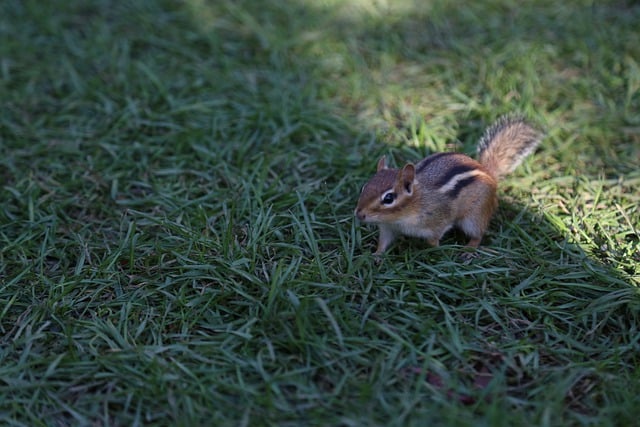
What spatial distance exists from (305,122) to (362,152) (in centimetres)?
45

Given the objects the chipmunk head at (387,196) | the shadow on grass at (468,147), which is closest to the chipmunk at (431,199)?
the chipmunk head at (387,196)

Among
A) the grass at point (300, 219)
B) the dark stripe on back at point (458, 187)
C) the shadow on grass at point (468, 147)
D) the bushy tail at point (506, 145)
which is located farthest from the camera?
the bushy tail at point (506, 145)

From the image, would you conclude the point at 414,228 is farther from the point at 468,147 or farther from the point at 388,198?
the point at 468,147

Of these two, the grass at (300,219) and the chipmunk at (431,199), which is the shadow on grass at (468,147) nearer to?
the grass at (300,219)

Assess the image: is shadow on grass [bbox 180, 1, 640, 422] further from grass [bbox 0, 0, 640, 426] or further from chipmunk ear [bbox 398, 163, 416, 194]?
chipmunk ear [bbox 398, 163, 416, 194]

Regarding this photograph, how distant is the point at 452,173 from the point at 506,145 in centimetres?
54

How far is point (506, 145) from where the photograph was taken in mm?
3771

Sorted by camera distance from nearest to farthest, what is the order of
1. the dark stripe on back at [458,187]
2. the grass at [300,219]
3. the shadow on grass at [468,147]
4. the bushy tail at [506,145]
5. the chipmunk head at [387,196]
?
the grass at [300,219] → the shadow on grass at [468,147] → the chipmunk head at [387,196] → the dark stripe on back at [458,187] → the bushy tail at [506,145]

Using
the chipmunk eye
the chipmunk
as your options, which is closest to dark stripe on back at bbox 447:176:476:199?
the chipmunk

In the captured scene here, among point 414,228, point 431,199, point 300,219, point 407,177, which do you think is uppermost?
point 407,177

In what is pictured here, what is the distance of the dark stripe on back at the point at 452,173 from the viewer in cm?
336

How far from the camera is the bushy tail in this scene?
374 centimetres

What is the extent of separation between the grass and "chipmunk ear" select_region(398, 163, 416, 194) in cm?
34

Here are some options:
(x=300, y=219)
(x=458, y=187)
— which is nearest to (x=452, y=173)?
(x=458, y=187)
